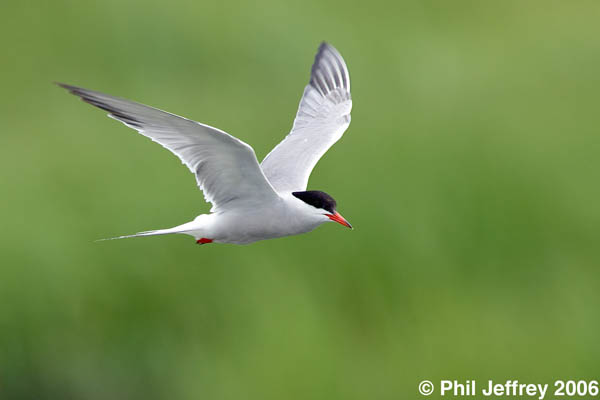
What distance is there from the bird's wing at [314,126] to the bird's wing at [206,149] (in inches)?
13.5

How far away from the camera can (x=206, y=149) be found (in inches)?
124

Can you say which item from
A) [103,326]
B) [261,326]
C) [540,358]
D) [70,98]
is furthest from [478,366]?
[70,98]

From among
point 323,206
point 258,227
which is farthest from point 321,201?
point 258,227

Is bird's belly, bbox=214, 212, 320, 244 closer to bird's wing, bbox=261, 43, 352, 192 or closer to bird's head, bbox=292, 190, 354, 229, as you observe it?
bird's head, bbox=292, 190, 354, 229

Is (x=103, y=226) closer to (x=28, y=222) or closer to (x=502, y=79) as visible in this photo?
(x=28, y=222)

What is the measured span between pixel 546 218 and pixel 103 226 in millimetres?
2512

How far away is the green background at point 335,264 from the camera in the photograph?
4926 millimetres

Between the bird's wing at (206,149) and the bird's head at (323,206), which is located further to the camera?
the bird's head at (323,206)

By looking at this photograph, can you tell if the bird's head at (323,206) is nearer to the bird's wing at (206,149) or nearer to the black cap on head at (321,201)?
the black cap on head at (321,201)

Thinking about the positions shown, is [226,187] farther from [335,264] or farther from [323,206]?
[335,264]

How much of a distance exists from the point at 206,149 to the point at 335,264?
204 centimetres

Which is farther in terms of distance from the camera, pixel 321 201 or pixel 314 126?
pixel 314 126

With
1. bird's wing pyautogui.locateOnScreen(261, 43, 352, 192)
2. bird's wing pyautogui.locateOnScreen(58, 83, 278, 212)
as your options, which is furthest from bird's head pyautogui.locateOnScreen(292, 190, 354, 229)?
bird's wing pyautogui.locateOnScreen(261, 43, 352, 192)

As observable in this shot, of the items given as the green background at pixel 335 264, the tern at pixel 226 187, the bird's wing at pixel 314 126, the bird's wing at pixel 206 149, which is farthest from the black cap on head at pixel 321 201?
the green background at pixel 335 264
